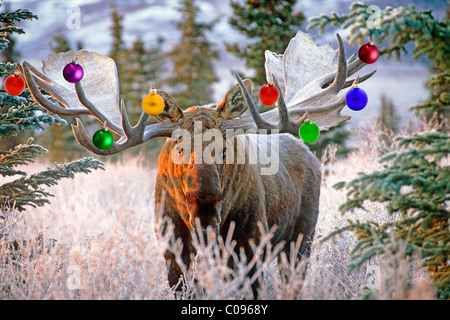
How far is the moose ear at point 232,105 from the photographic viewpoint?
421 cm

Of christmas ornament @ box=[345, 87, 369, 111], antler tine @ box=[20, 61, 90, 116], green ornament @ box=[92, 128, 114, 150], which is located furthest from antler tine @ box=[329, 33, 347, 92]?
antler tine @ box=[20, 61, 90, 116]

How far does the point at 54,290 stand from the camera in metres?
3.30

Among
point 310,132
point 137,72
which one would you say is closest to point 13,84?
point 310,132

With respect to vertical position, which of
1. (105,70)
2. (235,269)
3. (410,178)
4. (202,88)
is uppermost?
(202,88)

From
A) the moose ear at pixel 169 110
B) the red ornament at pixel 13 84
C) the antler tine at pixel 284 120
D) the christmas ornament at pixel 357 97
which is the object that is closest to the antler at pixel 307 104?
the antler tine at pixel 284 120

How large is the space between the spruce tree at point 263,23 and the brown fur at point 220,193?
6.59 meters

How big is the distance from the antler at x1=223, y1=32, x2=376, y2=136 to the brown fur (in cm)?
32

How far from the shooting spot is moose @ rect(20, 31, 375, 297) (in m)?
3.84

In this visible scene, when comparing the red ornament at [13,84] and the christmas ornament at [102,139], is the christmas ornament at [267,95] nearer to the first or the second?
the christmas ornament at [102,139]

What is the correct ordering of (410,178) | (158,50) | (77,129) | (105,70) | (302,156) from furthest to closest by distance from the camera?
(158,50)
(302,156)
(105,70)
(77,129)
(410,178)
